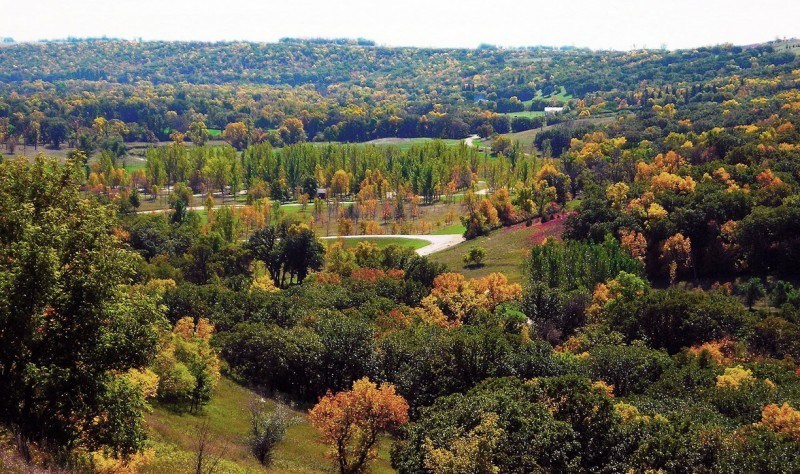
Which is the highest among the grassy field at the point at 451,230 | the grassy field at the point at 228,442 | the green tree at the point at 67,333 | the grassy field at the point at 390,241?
the green tree at the point at 67,333

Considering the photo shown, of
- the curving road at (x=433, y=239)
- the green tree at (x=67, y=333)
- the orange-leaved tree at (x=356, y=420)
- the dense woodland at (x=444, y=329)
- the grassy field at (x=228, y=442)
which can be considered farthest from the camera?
the curving road at (x=433, y=239)

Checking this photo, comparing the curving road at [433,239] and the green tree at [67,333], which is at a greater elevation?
the green tree at [67,333]

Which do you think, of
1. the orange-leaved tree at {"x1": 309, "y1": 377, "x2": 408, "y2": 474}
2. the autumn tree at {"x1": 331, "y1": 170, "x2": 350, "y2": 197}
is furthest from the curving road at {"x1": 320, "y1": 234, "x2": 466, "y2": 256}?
the orange-leaved tree at {"x1": 309, "y1": 377, "x2": 408, "y2": 474}

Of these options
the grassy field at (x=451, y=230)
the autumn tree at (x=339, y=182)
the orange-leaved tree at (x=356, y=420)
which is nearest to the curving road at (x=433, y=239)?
the grassy field at (x=451, y=230)

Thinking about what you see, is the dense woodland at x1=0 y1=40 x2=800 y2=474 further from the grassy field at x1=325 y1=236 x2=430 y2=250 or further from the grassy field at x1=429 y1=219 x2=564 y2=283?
the grassy field at x1=325 y1=236 x2=430 y2=250

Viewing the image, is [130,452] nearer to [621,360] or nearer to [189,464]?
[189,464]

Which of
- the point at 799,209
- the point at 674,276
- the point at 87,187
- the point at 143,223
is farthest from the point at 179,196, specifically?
the point at 799,209

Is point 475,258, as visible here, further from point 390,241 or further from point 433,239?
point 433,239

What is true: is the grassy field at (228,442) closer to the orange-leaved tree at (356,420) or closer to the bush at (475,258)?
the orange-leaved tree at (356,420)
